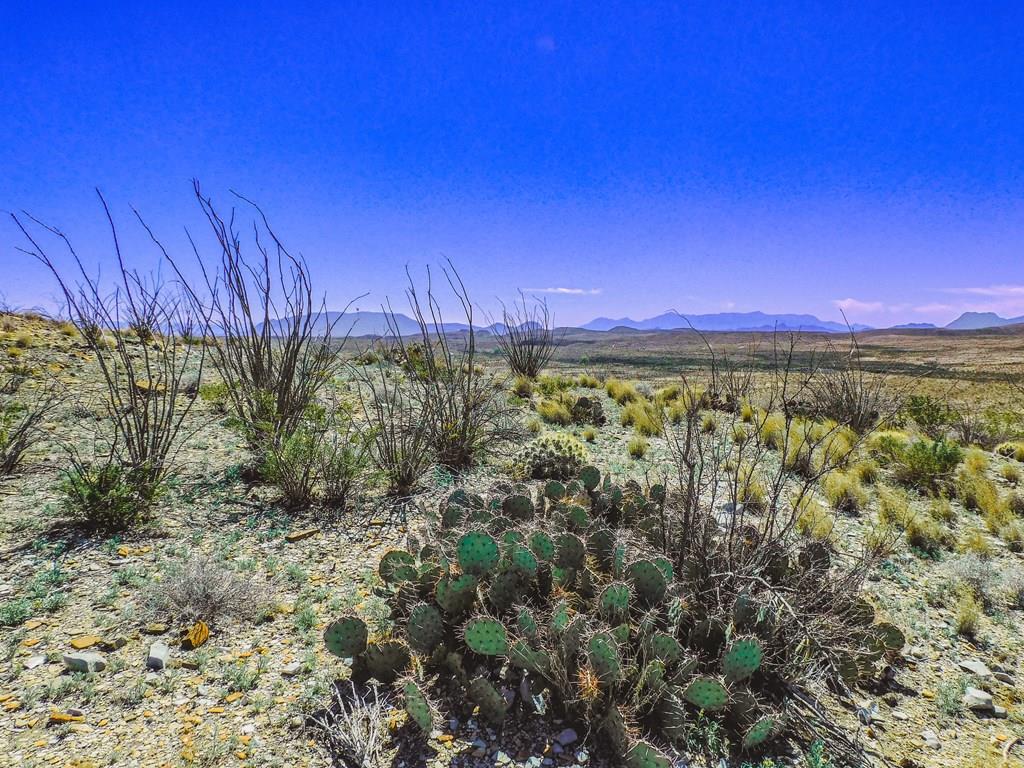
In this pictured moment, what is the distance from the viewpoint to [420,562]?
3510 mm

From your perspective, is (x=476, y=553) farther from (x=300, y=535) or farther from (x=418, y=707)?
(x=300, y=535)

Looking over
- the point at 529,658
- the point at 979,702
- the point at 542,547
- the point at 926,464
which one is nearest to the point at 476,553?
the point at 542,547

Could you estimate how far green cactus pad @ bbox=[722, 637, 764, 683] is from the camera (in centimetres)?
253

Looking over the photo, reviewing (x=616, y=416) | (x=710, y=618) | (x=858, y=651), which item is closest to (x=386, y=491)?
(x=710, y=618)

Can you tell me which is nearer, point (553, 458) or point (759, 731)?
point (759, 731)

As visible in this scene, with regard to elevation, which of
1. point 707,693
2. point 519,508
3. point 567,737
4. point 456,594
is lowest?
point 567,737

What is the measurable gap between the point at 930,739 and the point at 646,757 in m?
1.60

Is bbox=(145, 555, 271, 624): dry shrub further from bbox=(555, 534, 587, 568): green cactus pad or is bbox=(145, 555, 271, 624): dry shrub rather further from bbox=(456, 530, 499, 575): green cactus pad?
bbox=(555, 534, 587, 568): green cactus pad

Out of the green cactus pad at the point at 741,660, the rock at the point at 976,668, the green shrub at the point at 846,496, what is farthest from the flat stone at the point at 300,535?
the green shrub at the point at 846,496

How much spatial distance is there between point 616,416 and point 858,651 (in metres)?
7.54

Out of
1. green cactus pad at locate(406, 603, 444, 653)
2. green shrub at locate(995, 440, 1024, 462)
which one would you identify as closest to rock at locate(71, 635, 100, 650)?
green cactus pad at locate(406, 603, 444, 653)

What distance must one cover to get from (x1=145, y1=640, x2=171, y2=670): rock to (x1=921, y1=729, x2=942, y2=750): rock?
391 cm

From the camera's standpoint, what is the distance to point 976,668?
3018mm

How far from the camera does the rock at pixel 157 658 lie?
2693 millimetres
